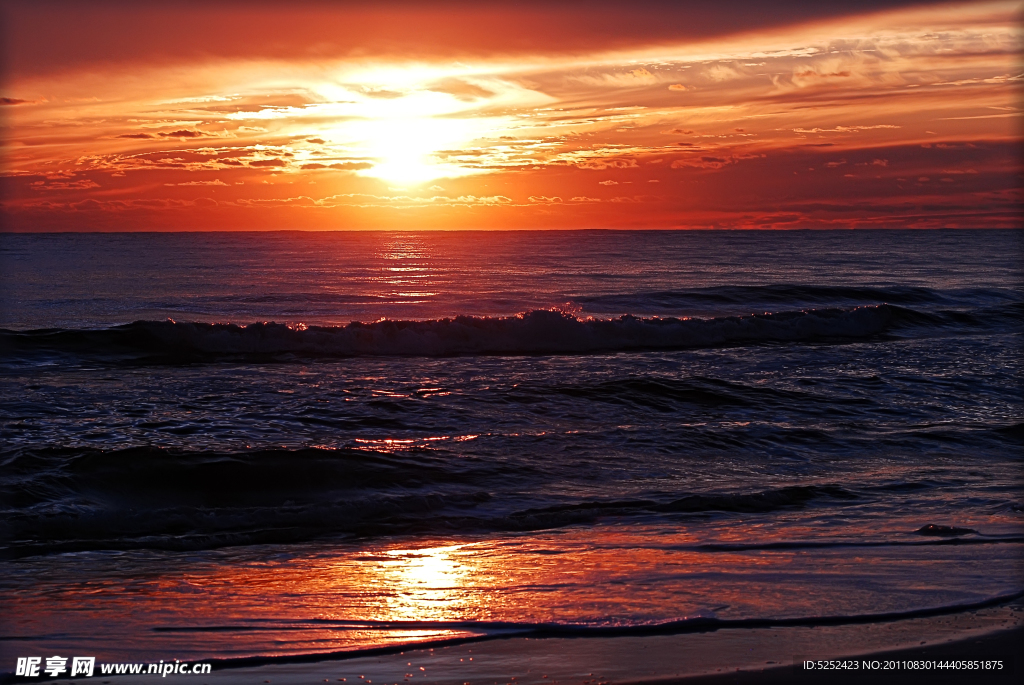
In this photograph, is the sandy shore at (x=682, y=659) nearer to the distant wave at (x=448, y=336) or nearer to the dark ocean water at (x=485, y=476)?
the dark ocean water at (x=485, y=476)

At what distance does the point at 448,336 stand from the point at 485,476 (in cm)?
1166

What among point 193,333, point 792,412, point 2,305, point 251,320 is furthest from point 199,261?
point 792,412

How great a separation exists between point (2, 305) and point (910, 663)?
27170mm

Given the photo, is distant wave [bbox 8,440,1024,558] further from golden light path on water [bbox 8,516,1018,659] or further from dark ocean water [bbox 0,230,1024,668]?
golden light path on water [bbox 8,516,1018,659]

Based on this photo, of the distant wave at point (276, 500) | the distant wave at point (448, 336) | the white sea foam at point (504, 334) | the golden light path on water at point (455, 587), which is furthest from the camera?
the white sea foam at point (504, 334)

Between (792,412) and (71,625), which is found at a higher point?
(71,625)

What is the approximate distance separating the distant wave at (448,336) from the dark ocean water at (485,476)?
0.09m

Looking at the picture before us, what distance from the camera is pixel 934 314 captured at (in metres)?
25.4

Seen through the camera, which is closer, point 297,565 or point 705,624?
point 705,624

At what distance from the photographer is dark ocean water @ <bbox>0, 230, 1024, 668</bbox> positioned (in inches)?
219

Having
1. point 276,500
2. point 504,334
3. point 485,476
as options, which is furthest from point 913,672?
point 504,334

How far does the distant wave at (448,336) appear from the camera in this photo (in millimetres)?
19266

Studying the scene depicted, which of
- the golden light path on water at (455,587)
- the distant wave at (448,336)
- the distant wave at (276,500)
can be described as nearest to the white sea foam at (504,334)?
the distant wave at (448,336)

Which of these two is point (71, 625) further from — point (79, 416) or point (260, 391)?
point (260, 391)
